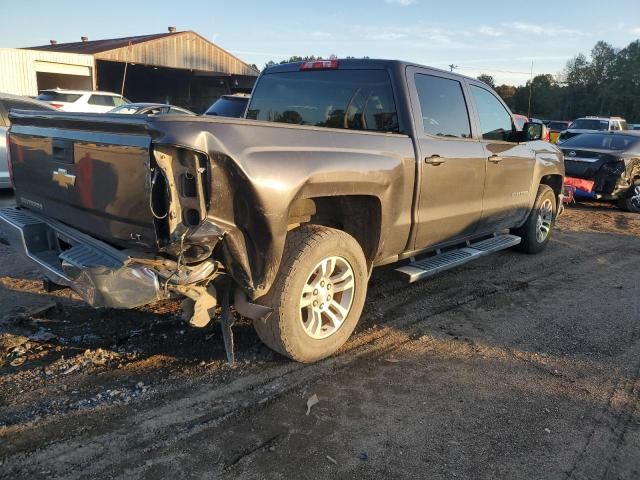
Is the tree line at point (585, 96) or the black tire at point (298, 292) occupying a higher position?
the tree line at point (585, 96)

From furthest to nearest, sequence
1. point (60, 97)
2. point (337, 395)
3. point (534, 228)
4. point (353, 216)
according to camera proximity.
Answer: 1. point (60, 97)
2. point (534, 228)
3. point (353, 216)
4. point (337, 395)

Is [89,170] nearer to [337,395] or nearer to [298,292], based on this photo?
[298,292]

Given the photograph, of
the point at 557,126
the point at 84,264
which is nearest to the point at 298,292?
the point at 84,264

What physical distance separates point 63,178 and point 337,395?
223cm

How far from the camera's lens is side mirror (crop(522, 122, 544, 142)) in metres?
5.73

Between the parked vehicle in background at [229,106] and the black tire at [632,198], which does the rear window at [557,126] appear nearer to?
the black tire at [632,198]

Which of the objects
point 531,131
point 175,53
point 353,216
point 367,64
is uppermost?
point 175,53

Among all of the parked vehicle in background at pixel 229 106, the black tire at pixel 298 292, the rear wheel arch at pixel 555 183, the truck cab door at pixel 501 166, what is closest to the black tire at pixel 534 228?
the rear wheel arch at pixel 555 183

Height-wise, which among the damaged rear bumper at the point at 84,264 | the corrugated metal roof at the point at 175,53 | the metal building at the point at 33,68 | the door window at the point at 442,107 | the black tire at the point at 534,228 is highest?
→ the corrugated metal roof at the point at 175,53

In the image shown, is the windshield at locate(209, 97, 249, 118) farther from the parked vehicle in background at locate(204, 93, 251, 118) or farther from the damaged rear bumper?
the damaged rear bumper

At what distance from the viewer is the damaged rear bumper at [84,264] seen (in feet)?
9.15

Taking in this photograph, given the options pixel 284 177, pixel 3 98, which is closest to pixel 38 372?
pixel 284 177

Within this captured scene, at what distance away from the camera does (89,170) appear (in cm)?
313

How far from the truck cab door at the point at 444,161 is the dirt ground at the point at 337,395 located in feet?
2.59
